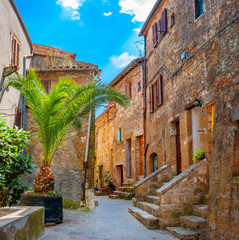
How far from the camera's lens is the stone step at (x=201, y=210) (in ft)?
20.2

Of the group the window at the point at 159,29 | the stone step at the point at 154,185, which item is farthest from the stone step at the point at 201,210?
the window at the point at 159,29

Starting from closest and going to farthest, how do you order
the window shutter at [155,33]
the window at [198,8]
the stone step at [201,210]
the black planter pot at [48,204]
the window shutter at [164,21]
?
the stone step at [201,210] → the black planter pot at [48,204] → the window at [198,8] → the window shutter at [164,21] → the window shutter at [155,33]

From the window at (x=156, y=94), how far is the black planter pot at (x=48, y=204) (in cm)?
600

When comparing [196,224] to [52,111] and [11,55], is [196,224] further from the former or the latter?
[11,55]

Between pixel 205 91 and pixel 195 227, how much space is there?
365cm

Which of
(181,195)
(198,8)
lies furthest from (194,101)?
(198,8)

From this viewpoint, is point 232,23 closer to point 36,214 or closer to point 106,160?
point 36,214

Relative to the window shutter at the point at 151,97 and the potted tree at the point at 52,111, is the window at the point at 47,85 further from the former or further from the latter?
the window shutter at the point at 151,97

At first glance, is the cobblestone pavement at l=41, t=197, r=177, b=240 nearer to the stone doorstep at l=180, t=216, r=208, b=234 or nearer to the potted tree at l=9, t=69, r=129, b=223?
the stone doorstep at l=180, t=216, r=208, b=234

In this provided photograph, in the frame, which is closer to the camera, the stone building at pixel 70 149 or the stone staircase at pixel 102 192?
the stone building at pixel 70 149

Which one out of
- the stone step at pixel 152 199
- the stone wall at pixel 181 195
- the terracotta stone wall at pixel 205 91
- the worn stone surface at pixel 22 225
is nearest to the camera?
the worn stone surface at pixel 22 225

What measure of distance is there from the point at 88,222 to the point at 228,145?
418 cm

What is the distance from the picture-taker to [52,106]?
7832 millimetres

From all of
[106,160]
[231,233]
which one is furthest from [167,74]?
[106,160]
